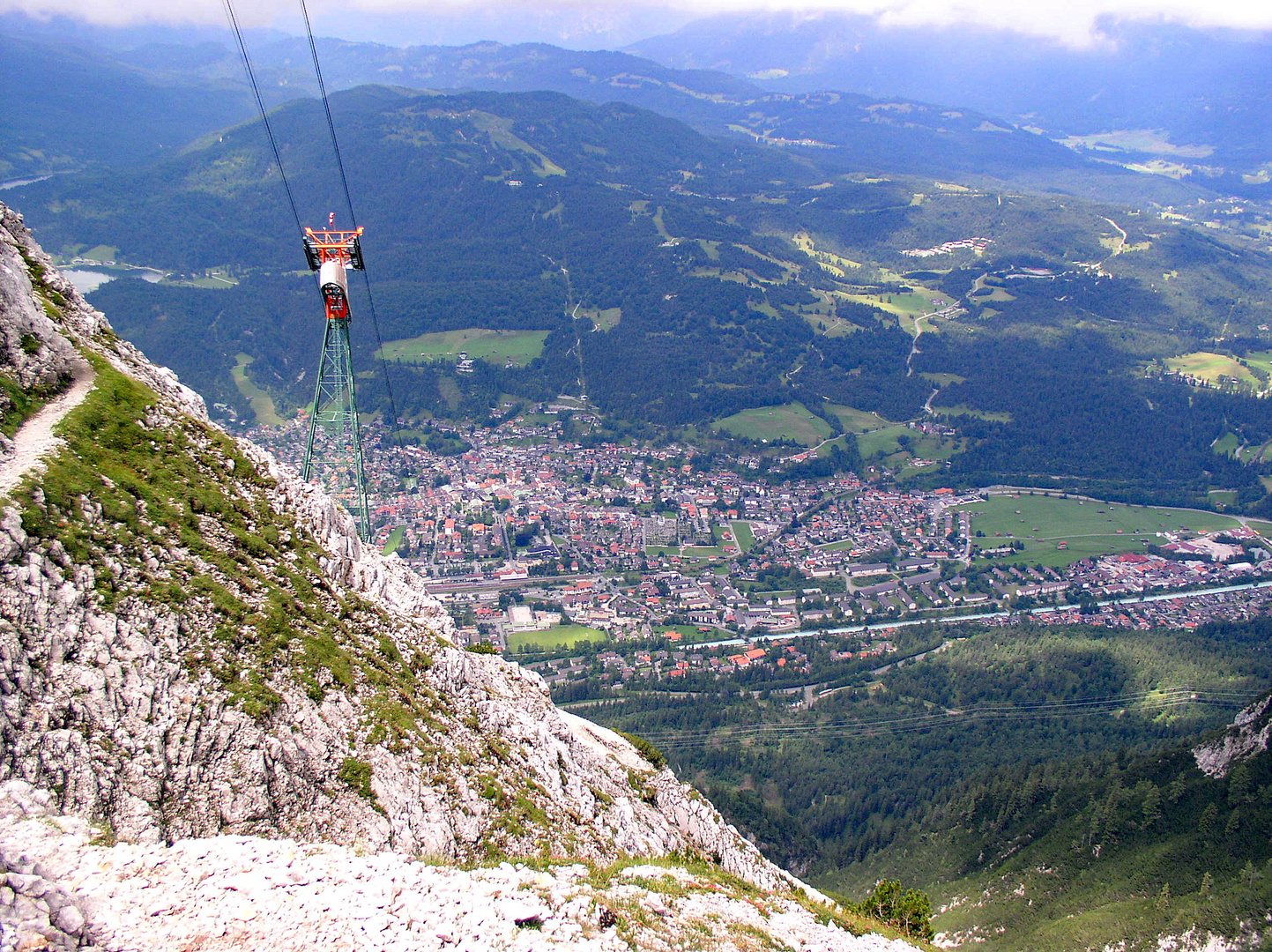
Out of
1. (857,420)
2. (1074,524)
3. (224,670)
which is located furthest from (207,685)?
(857,420)

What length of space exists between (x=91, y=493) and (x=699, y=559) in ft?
251

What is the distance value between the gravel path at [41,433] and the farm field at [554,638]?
51.7 metres

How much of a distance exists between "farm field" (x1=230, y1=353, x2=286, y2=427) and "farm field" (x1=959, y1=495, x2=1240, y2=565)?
98.7 meters

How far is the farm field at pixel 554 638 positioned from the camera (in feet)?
226

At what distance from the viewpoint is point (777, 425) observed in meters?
129

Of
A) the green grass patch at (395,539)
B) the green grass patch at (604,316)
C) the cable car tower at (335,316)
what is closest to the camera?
the cable car tower at (335,316)

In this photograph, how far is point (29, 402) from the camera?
55.7ft

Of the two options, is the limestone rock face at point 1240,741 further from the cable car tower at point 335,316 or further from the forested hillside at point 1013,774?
the cable car tower at point 335,316

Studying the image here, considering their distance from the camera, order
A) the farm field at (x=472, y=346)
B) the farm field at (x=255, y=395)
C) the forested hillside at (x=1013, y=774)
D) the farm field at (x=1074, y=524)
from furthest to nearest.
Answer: the farm field at (x=472, y=346) < the farm field at (x=255, y=395) < the farm field at (x=1074, y=524) < the forested hillside at (x=1013, y=774)

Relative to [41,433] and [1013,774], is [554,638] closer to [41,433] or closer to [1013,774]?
[1013,774]

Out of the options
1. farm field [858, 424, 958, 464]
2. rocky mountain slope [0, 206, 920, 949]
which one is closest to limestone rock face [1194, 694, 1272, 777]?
rocky mountain slope [0, 206, 920, 949]

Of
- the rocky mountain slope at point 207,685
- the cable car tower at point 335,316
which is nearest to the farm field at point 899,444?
the cable car tower at point 335,316

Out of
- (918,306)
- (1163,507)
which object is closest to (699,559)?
(1163,507)

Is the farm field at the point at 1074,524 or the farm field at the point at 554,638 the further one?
the farm field at the point at 1074,524
